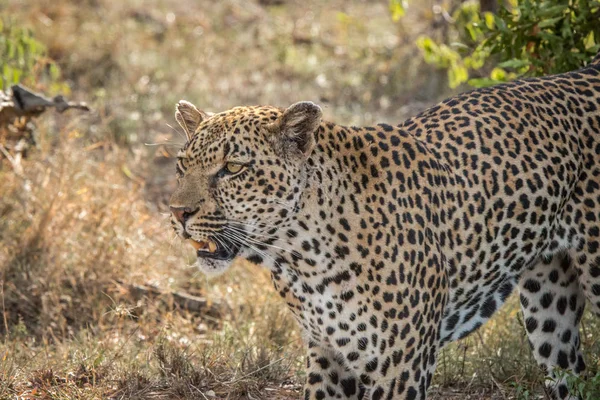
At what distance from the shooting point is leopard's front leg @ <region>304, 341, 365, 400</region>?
17.5ft

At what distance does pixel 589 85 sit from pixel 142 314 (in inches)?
147

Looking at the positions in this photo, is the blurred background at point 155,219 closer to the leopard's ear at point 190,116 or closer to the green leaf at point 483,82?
the green leaf at point 483,82

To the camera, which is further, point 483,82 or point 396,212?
point 483,82

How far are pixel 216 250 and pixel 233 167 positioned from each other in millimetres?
431

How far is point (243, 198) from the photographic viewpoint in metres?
4.77

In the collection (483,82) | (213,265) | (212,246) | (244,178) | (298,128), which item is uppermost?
(298,128)

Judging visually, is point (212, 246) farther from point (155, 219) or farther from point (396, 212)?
point (155, 219)

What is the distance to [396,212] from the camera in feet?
16.5

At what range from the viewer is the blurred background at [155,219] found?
6.22 meters

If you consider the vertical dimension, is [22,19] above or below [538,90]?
below

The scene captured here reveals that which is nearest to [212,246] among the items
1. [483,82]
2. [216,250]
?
[216,250]

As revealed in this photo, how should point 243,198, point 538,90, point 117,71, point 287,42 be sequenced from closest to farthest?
point 243,198
point 538,90
point 117,71
point 287,42

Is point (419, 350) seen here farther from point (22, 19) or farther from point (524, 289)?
point (22, 19)

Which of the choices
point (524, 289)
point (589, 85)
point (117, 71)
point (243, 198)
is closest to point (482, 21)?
point (589, 85)
